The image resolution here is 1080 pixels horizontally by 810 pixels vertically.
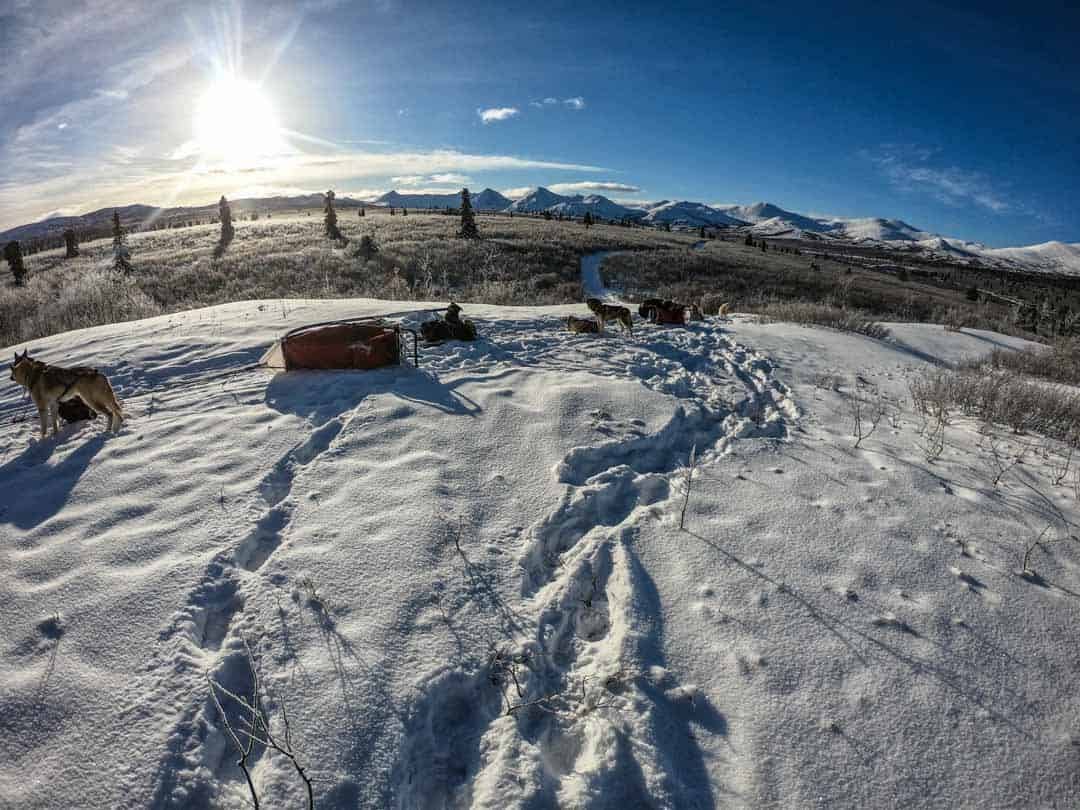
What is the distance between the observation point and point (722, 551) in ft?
11.7

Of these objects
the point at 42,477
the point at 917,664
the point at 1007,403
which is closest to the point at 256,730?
the point at 917,664

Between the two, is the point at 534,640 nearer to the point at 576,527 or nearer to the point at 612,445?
the point at 576,527

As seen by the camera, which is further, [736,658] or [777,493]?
[777,493]

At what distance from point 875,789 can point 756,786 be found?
523 mm

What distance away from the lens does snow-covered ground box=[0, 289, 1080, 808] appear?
220 centimetres

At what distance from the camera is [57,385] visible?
5.00 m

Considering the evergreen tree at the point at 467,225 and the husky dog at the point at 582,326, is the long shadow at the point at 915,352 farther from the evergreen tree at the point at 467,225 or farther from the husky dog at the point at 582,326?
the evergreen tree at the point at 467,225

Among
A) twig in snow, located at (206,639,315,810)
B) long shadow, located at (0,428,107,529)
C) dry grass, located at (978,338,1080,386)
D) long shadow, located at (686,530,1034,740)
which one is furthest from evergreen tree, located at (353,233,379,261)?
long shadow, located at (686,530,1034,740)

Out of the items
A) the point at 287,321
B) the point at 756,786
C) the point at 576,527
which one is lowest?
the point at 756,786

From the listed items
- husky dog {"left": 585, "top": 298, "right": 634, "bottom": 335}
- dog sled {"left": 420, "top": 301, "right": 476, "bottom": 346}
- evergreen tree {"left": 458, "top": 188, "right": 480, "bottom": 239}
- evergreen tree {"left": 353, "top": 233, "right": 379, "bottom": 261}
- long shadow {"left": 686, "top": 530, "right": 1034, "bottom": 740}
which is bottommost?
long shadow {"left": 686, "top": 530, "right": 1034, "bottom": 740}

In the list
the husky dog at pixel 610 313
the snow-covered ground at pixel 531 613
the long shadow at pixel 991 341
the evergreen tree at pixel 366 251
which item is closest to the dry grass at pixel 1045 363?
the long shadow at pixel 991 341

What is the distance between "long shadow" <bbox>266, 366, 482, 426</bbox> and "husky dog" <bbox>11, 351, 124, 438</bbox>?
153 centimetres

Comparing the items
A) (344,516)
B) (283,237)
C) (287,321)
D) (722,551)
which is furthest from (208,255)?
(722,551)

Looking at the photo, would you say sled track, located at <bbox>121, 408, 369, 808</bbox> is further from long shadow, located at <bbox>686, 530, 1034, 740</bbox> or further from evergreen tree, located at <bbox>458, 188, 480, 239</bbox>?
evergreen tree, located at <bbox>458, 188, 480, 239</bbox>
